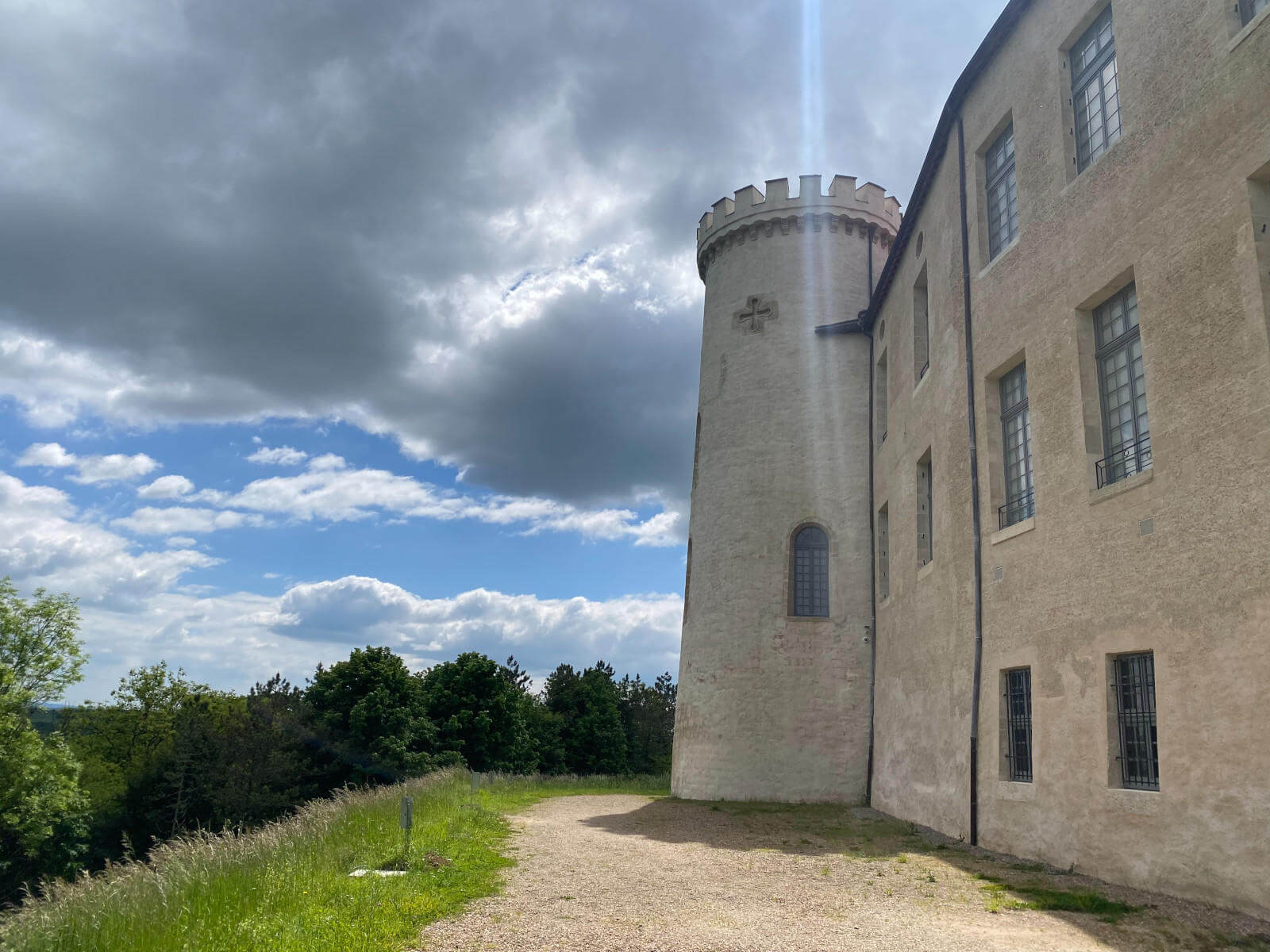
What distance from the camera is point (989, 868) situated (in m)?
10.1

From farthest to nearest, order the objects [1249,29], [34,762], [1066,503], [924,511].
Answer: [34,762] < [924,511] < [1066,503] < [1249,29]

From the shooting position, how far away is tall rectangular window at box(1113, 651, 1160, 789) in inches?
353

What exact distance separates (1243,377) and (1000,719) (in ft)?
18.8

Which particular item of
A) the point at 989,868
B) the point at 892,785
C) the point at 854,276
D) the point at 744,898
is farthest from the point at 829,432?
the point at 744,898

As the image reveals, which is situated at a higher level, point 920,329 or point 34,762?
point 920,329

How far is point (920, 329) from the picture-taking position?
17688 mm

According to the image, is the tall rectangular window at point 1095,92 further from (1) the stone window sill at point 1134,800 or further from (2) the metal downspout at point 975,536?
(1) the stone window sill at point 1134,800

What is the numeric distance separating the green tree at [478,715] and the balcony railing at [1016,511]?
31.7 meters

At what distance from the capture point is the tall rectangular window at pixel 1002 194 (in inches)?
517

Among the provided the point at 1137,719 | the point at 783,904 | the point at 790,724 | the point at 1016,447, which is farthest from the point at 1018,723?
the point at 790,724

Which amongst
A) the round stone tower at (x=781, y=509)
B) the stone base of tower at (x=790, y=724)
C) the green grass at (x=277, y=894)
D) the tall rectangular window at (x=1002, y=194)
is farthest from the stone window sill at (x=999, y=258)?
the stone base of tower at (x=790, y=724)

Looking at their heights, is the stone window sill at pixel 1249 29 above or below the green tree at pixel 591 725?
above

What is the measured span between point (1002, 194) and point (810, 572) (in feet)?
35.9

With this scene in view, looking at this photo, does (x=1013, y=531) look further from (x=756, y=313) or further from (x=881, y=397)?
(x=756, y=313)
